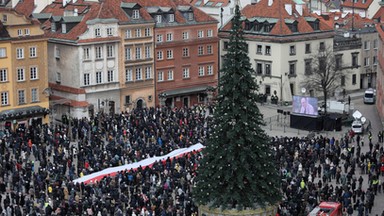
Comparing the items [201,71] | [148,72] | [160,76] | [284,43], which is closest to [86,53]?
[148,72]

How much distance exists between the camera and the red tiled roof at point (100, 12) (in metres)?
85.2

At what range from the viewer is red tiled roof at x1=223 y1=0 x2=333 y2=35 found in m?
94.9

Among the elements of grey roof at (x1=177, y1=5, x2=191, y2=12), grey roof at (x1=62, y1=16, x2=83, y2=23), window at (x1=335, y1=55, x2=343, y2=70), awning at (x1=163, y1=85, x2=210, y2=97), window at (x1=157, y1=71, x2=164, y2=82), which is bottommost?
awning at (x1=163, y1=85, x2=210, y2=97)

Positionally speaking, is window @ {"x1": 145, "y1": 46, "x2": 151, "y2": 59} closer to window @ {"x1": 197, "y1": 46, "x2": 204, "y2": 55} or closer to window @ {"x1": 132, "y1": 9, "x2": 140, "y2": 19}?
window @ {"x1": 132, "y1": 9, "x2": 140, "y2": 19}

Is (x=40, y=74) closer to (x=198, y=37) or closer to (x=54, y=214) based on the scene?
(x=198, y=37)

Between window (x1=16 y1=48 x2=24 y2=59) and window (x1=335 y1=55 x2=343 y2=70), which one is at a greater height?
window (x1=16 y1=48 x2=24 y2=59)

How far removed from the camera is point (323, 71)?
297 ft

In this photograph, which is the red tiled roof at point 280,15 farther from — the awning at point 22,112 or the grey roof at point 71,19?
the awning at point 22,112

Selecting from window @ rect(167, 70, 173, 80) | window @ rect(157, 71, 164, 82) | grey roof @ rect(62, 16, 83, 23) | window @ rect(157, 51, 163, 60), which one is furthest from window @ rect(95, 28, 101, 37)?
window @ rect(167, 70, 173, 80)

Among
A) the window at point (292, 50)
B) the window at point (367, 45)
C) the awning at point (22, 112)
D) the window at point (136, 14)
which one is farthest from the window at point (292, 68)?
the awning at point (22, 112)

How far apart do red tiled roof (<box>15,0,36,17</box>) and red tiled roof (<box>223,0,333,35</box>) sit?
76.5 ft

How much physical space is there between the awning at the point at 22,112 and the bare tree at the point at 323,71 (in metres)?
28.3

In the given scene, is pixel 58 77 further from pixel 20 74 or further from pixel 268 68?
pixel 268 68

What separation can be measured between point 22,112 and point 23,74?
11.8ft
